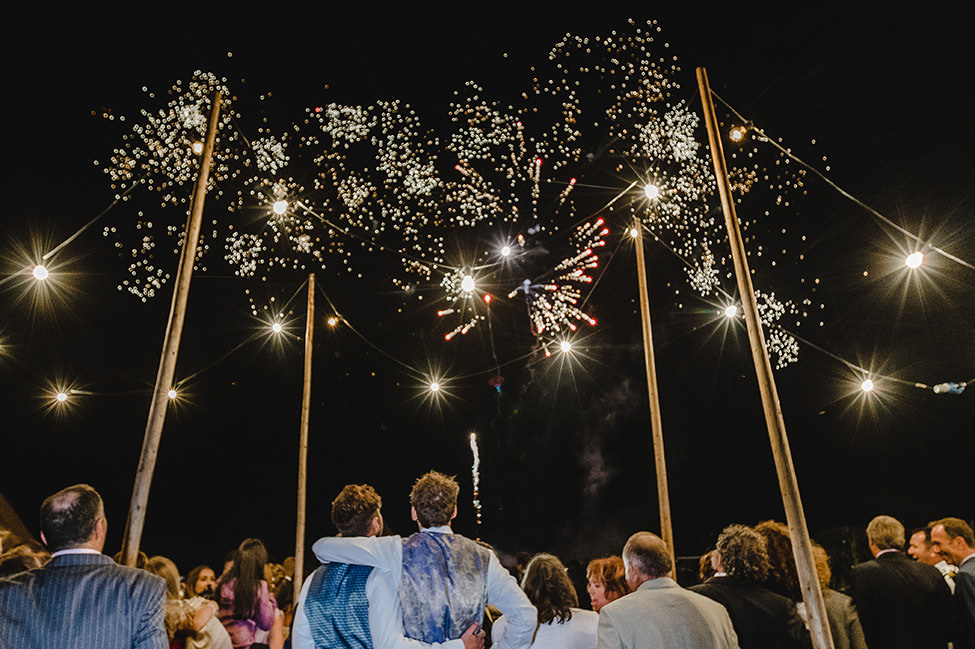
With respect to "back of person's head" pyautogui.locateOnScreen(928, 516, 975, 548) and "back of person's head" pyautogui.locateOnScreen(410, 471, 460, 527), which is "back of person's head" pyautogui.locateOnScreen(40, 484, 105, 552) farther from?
"back of person's head" pyautogui.locateOnScreen(928, 516, 975, 548)

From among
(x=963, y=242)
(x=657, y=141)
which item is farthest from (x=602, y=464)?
(x=657, y=141)

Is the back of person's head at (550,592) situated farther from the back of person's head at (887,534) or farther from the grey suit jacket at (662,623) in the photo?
the back of person's head at (887,534)

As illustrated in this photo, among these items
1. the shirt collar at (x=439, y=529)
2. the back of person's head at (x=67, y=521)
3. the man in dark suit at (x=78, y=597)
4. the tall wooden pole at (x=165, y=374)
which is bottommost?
the man in dark suit at (x=78, y=597)

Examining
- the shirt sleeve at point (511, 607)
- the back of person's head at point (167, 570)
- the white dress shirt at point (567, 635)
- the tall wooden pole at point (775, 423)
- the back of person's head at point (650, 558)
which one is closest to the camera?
the shirt sleeve at point (511, 607)

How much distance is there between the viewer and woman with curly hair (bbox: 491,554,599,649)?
15.5 ft

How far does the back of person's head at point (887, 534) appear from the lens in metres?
6.35

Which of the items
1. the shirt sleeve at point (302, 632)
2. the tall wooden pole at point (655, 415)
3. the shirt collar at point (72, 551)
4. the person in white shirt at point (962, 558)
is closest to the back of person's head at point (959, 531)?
the person in white shirt at point (962, 558)

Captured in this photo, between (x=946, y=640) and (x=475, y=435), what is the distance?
3189 cm

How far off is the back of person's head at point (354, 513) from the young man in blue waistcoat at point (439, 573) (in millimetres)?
430

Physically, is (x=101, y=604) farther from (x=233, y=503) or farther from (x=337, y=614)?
(x=233, y=503)

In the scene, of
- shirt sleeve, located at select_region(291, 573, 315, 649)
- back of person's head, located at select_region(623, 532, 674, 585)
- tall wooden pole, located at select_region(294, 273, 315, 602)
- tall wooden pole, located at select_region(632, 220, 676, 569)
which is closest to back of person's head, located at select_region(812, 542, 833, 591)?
back of person's head, located at select_region(623, 532, 674, 585)

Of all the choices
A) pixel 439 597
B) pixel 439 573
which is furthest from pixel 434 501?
pixel 439 597

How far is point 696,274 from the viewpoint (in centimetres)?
1380

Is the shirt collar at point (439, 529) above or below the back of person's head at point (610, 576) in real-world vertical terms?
above
